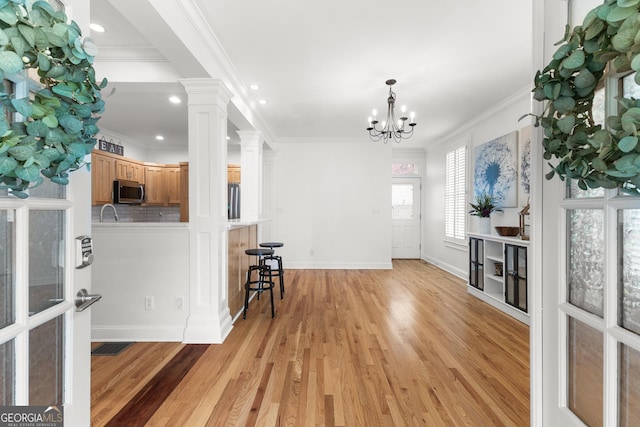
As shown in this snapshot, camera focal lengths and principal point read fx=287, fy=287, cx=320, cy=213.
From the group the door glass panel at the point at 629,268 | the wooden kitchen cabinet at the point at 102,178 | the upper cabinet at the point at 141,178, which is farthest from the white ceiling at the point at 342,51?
the door glass panel at the point at 629,268

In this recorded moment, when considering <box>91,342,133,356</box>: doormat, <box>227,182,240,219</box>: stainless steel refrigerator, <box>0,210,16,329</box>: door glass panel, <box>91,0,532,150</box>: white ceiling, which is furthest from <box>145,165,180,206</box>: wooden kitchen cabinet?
<box>0,210,16,329</box>: door glass panel

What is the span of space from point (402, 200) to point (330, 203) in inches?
84.0

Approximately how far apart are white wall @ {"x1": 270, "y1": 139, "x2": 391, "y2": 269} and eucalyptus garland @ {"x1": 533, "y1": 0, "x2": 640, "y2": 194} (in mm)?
5079

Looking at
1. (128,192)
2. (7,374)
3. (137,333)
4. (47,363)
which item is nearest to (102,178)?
(128,192)

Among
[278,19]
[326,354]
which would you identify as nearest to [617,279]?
[326,354]

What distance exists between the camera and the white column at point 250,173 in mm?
4504

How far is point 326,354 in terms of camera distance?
96.0 inches

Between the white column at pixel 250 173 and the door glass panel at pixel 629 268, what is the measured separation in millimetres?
4183

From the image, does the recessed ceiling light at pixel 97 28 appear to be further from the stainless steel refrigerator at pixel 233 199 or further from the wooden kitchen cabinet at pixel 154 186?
the wooden kitchen cabinet at pixel 154 186

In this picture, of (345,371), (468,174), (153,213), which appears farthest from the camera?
(153,213)

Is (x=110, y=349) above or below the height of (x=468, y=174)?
below

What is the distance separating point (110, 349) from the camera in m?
2.54

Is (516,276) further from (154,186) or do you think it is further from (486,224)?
(154,186)

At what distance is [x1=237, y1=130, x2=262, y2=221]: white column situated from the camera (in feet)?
14.8
